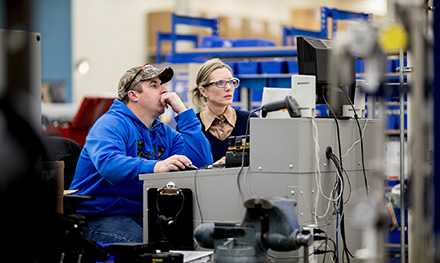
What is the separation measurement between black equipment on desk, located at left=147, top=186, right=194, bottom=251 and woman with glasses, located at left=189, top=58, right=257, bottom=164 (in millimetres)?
1215

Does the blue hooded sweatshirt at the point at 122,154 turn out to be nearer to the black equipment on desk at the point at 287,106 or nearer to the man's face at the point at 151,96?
the man's face at the point at 151,96

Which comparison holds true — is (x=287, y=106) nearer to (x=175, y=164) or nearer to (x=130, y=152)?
(x=175, y=164)

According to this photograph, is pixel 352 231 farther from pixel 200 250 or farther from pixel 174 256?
pixel 174 256

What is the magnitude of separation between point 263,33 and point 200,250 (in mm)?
7744

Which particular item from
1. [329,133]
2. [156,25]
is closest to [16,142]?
[329,133]

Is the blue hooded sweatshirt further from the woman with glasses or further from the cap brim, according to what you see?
the woman with glasses

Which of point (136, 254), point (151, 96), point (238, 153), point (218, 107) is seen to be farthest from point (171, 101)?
point (136, 254)

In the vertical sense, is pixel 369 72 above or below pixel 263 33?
below

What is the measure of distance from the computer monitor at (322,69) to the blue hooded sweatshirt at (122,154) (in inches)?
31.3

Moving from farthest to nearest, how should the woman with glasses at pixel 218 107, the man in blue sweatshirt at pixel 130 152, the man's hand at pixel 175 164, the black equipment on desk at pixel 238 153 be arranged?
1. the woman with glasses at pixel 218 107
2. the man in blue sweatshirt at pixel 130 152
3. the man's hand at pixel 175 164
4. the black equipment on desk at pixel 238 153

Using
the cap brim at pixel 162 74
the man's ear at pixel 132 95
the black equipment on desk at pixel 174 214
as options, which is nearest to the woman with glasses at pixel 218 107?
the cap brim at pixel 162 74

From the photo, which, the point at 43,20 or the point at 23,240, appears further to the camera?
the point at 43,20

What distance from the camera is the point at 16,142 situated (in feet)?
5.65

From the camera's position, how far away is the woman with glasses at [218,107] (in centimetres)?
405
